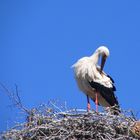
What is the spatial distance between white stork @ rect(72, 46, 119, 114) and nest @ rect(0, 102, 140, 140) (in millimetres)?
2635

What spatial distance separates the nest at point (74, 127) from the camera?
1115 centimetres

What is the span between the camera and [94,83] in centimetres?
1416

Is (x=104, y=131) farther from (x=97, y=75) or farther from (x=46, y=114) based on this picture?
(x=97, y=75)

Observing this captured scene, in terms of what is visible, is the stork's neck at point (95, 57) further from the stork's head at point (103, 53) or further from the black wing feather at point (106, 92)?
the black wing feather at point (106, 92)

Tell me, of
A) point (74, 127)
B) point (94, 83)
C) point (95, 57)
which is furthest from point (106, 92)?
point (74, 127)

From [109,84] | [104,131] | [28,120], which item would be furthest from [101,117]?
[109,84]

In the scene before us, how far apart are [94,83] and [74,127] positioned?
9.75 feet

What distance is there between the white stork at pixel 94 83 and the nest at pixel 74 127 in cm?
263

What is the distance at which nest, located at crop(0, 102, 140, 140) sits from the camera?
36.6ft

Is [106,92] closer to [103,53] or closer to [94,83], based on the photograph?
[94,83]

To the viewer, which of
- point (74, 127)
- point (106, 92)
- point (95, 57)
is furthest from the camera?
point (95, 57)

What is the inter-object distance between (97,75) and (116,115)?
8.95 feet

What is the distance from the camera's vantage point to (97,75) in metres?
14.2

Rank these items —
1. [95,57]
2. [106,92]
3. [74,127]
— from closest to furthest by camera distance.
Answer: [74,127] < [106,92] < [95,57]
